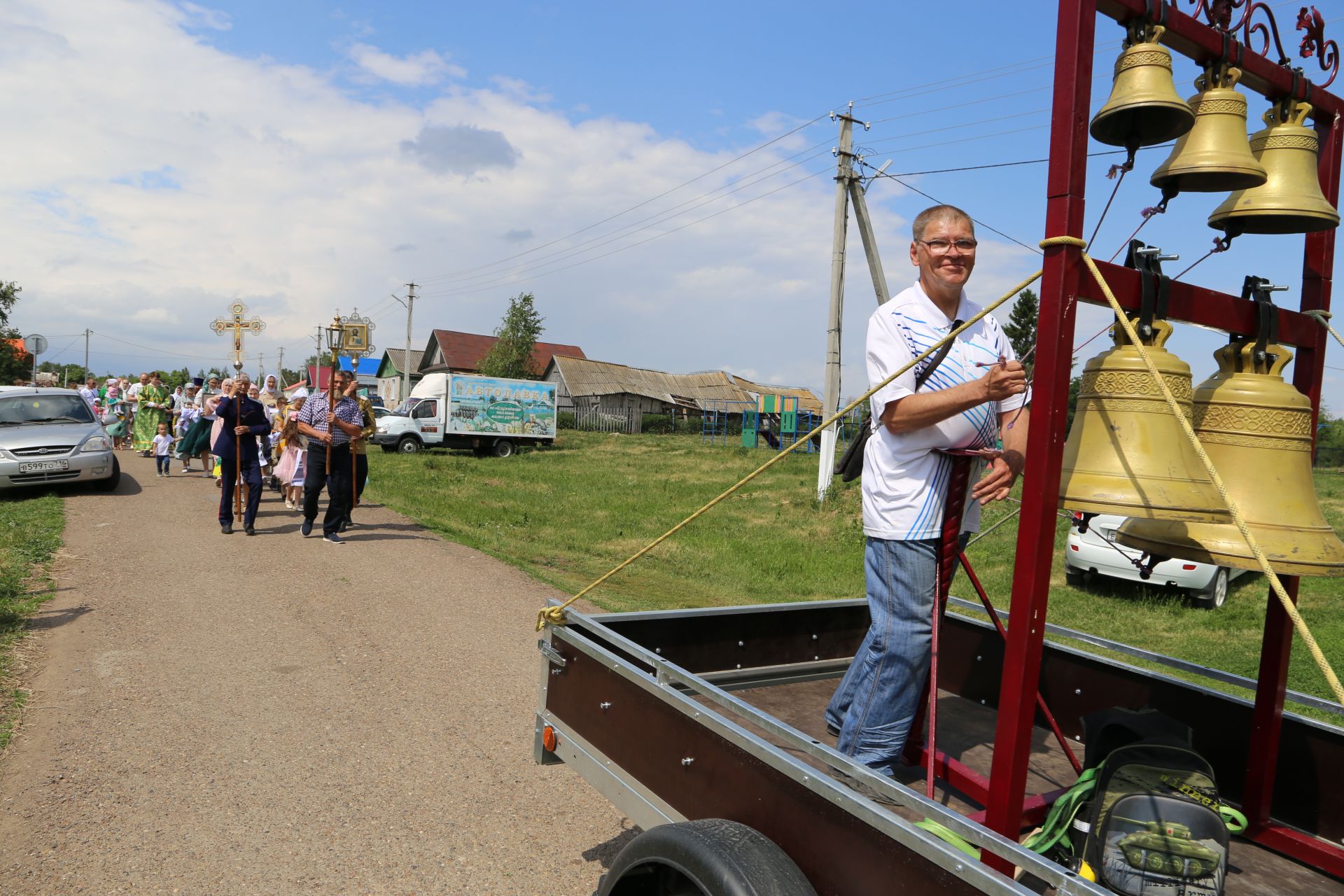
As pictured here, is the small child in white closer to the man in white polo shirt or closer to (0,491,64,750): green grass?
(0,491,64,750): green grass

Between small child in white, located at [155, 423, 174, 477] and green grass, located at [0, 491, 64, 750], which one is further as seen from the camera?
small child in white, located at [155, 423, 174, 477]

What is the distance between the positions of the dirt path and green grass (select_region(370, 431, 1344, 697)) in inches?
94.9

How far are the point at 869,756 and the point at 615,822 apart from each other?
1553 mm

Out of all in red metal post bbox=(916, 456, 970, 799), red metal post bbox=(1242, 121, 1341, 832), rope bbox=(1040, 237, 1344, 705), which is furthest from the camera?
red metal post bbox=(916, 456, 970, 799)

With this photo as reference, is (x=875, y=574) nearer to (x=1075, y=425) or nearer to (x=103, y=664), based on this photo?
(x=1075, y=425)

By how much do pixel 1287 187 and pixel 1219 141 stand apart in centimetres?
31

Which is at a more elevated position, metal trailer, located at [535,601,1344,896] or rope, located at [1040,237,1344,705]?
rope, located at [1040,237,1344,705]

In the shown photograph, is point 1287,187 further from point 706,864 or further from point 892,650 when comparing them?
point 706,864

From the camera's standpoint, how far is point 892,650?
2.74m

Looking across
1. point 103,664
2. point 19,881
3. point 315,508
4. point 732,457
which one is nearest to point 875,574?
point 19,881

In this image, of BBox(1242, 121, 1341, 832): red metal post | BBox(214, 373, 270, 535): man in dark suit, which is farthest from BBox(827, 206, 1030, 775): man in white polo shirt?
BBox(214, 373, 270, 535): man in dark suit

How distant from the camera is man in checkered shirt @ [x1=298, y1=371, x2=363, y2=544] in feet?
32.2

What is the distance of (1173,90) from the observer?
7.12ft

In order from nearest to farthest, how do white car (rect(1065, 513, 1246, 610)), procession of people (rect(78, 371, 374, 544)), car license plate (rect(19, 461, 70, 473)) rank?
procession of people (rect(78, 371, 374, 544)) < white car (rect(1065, 513, 1246, 610)) < car license plate (rect(19, 461, 70, 473))
